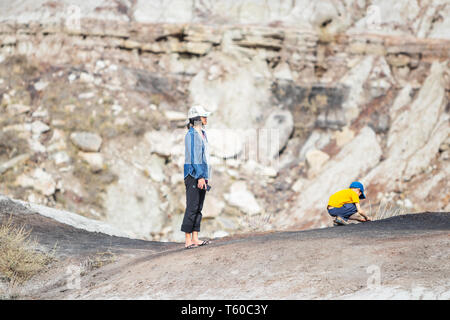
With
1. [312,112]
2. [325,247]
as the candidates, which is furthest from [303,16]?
[325,247]

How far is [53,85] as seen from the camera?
1633 cm

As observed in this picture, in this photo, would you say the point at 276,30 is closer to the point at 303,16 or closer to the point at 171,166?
the point at 303,16

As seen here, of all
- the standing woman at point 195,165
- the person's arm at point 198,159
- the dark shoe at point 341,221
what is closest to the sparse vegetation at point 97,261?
the standing woman at point 195,165

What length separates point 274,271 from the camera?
15.3ft

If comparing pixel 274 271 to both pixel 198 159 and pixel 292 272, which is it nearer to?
pixel 292 272

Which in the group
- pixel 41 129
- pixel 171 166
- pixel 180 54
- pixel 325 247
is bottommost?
pixel 325 247

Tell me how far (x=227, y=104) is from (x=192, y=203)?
11.0 m

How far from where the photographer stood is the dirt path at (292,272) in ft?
13.7

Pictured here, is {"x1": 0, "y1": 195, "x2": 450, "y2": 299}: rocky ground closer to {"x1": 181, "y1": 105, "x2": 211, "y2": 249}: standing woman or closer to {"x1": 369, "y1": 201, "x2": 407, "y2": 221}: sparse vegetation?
{"x1": 181, "y1": 105, "x2": 211, "y2": 249}: standing woman

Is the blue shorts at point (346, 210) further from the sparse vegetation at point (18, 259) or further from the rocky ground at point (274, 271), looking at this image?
the sparse vegetation at point (18, 259)

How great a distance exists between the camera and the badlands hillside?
1477cm

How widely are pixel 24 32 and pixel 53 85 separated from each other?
6.94ft

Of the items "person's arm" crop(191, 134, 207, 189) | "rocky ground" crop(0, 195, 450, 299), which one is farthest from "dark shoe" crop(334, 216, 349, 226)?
"person's arm" crop(191, 134, 207, 189)

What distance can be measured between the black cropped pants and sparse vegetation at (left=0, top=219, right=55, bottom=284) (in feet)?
5.14
